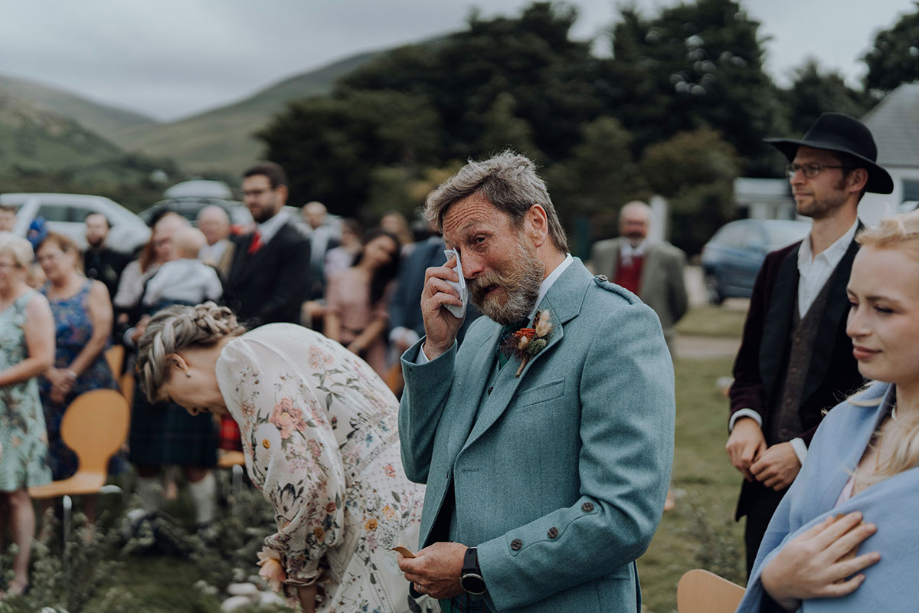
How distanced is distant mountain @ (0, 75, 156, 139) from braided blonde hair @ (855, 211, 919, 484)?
91821mm

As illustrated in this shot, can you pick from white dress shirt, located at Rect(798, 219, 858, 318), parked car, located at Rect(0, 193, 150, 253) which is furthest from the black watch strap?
parked car, located at Rect(0, 193, 150, 253)

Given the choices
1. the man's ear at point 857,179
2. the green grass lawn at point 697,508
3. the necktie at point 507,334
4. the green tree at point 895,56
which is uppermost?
the green tree at point 895,56

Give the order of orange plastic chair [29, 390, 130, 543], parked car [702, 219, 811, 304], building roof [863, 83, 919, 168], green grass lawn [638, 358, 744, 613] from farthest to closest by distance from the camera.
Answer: parked car [702, 219, 811, 304] → building roof [863, 83, 919, 168] → orange plastic chair [29, 390, 130, 543] → green grass lawn [638, 358, 744, 613]

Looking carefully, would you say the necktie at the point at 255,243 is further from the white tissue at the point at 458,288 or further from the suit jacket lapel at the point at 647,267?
the white tissue at the point at 458,288

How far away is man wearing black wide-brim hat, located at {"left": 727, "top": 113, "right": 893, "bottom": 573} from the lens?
8.82 feet

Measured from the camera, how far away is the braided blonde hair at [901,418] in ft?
4.99

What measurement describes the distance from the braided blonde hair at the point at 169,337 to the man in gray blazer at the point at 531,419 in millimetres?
932

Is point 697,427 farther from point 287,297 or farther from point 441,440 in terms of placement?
point 441,440

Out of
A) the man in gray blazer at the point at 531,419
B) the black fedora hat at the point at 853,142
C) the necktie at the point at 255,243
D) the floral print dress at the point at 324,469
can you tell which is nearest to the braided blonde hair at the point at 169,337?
the floral print dress at the point at 324,469

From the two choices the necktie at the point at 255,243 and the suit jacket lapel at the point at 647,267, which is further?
the suit jacket lapel at the point at 647,267

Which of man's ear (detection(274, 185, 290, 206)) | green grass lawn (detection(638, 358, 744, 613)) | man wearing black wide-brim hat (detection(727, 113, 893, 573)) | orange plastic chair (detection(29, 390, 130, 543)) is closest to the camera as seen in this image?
man wearing black wide-brim hat (detection(727, 113, 893, 573))

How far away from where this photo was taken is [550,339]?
1879 millimetres

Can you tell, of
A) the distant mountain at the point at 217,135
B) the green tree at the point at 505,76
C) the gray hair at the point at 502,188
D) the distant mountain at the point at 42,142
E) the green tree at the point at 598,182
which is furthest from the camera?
the distant mountain at the point at 217,135

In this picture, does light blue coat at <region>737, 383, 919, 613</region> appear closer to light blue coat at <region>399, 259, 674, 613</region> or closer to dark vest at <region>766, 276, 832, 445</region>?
light blue coat at <region>399, 259, 674, 613</region>
